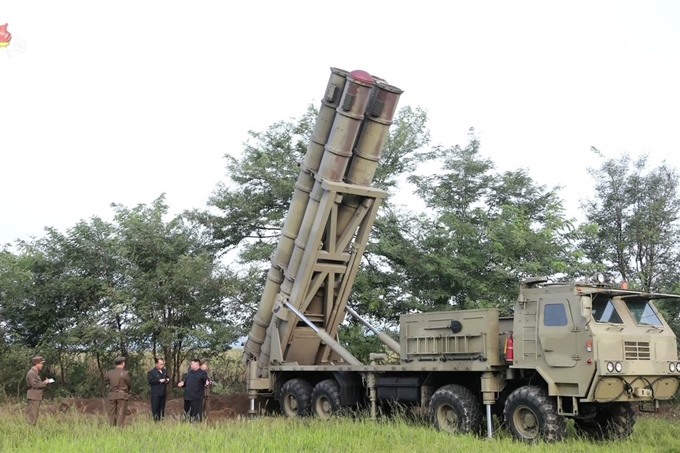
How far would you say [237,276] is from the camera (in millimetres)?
18078

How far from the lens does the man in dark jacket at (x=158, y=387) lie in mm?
12500

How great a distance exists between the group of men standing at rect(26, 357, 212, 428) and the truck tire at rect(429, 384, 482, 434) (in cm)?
414

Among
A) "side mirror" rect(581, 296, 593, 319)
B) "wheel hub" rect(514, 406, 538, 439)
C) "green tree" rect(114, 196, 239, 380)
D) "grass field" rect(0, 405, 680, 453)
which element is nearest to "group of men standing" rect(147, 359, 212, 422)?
"grass field" rect(0, 405, 680, 453)

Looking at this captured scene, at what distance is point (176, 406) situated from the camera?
14.9 m

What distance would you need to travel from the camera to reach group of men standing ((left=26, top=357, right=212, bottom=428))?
37.9 feet

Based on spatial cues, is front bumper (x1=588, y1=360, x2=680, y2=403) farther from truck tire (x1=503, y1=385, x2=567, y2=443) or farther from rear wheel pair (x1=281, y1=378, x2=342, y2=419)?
rear wheel pair (x1=281, y1=378, x2=342, y2=419)

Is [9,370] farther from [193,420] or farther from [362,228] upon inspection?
[362,228]

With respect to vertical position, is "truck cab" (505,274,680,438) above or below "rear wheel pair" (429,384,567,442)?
above

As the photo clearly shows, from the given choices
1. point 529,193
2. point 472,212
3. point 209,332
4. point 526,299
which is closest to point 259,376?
point 209,332

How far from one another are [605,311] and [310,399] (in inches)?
227

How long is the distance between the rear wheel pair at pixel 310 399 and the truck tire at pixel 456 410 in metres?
2.19

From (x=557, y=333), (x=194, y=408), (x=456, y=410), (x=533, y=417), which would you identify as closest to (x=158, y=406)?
(x=194, y=408)

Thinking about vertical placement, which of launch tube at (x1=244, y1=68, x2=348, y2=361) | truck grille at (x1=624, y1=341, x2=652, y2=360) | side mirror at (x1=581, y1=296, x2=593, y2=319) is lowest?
truck grille at (x1=624, y1=341, x2=652, y2=360)

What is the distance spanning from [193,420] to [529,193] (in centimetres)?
1214
